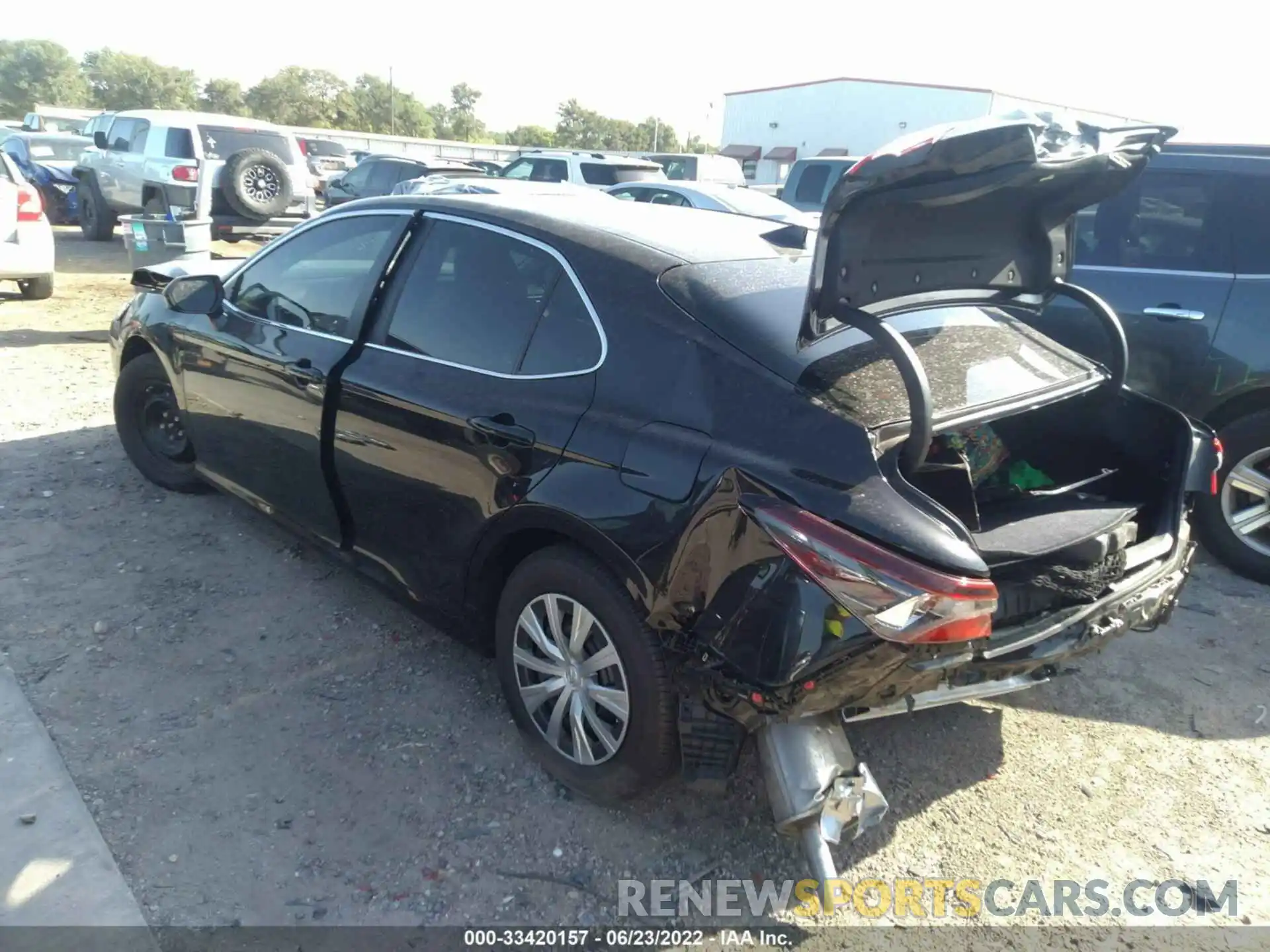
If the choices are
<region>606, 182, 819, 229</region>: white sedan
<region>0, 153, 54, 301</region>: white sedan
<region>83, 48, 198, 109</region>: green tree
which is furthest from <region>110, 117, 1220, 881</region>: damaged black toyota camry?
<region>83, 48, 198, 109</region>: green tree

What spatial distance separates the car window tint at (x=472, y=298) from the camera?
2962 mm

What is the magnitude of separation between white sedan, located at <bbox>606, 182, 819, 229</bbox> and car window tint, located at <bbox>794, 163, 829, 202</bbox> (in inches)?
42.7

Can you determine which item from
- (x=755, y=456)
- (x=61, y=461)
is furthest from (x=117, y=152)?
(x=755, y=456)

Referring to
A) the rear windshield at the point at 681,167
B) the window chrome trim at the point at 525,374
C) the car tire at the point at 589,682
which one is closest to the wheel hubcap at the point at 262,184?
the rear windshield at the point at 681,167

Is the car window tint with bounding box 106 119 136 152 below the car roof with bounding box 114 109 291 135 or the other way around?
below

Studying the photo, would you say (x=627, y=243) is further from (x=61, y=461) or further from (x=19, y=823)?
(x=61, y=461)

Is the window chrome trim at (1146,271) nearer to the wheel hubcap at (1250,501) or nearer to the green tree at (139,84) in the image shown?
the wheel hubcap at (1250,501)

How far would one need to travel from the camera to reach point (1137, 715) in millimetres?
3459

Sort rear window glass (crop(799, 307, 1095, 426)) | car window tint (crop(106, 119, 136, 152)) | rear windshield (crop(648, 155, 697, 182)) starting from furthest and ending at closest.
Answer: rear windshield (crop(648, 155, 697, 182)), car window tint (crop(106, 119, 136, 152)), rear window glass (crop(799, 307, 1095, 426))

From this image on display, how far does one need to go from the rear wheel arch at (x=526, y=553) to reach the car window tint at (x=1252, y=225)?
12.1 feet

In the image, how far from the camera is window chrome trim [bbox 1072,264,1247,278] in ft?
14.5

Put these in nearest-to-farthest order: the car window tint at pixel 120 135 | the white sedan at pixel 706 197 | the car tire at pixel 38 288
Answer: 1. the car tire at pixel 38 288
2. the white sedan at pixel 706 197
3. the car window tint at pixel 120 135

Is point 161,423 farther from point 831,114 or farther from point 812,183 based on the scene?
point 831,114

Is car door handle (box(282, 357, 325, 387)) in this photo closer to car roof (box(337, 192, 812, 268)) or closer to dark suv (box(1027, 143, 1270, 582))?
car roof (box(337, 192, 812, 268))
